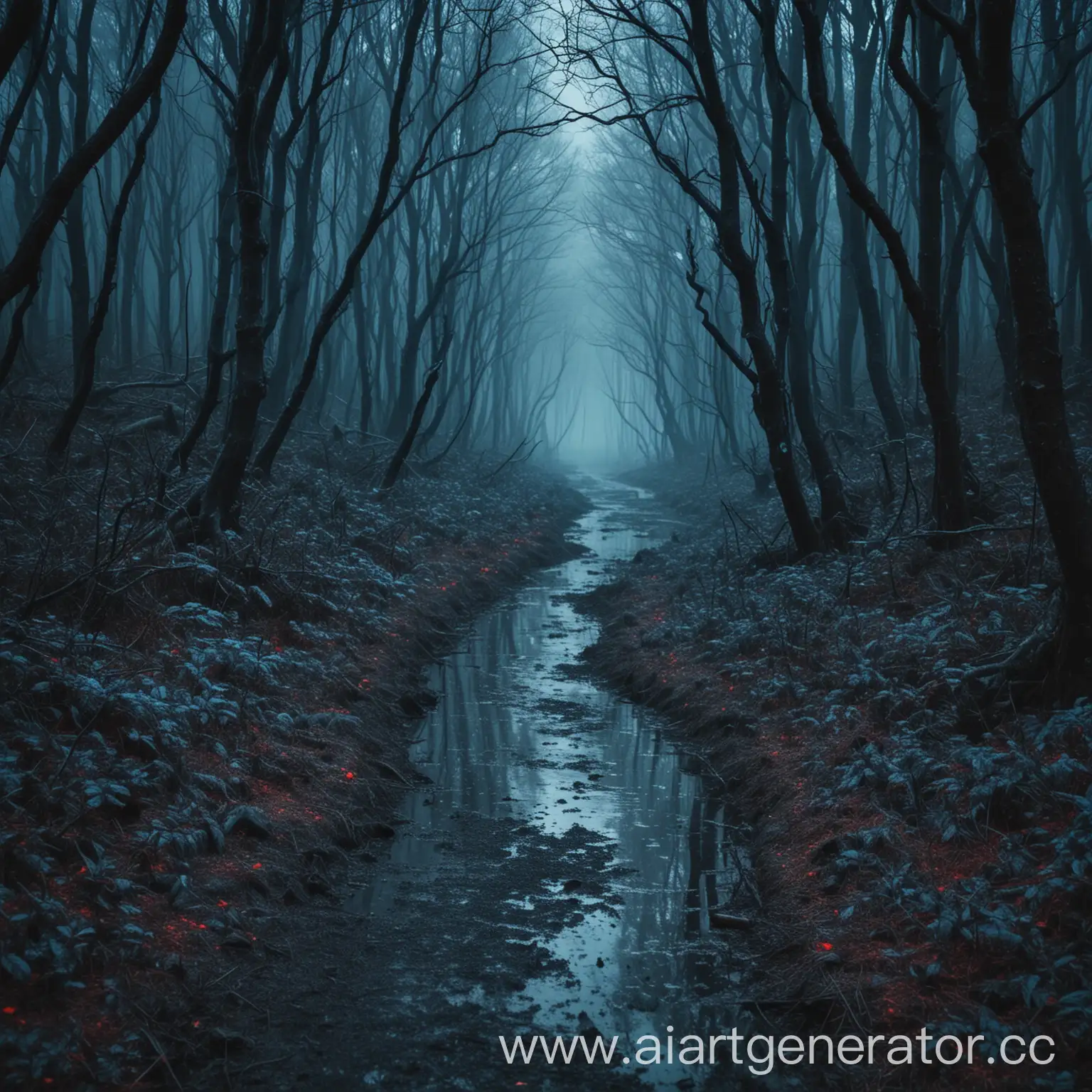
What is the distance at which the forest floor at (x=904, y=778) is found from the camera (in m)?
3.56

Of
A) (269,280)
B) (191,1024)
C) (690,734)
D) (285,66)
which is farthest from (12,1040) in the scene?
(269,280)

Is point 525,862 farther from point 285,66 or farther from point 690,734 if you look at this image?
point 285,66

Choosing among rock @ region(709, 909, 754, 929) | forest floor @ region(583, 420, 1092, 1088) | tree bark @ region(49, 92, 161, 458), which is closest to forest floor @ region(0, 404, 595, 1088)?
tree bark @ region(49, 92, 161, 458)

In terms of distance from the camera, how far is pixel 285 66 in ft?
30.7

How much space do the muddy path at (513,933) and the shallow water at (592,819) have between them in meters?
0.01

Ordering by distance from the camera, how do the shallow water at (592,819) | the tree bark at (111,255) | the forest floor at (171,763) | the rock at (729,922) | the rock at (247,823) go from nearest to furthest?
the forest floor at (171,763)
the shallow water at (592,819)
the rock at (729,922)
the rock at (247,823)
the tree bark at (111,255)

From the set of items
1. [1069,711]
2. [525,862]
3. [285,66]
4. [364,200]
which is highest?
[364,200]

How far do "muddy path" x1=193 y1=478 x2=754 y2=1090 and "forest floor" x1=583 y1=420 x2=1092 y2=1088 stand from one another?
40 cm

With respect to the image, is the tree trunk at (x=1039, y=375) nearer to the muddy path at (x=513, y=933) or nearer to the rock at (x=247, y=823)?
the muddy path at (x=513, y=933)

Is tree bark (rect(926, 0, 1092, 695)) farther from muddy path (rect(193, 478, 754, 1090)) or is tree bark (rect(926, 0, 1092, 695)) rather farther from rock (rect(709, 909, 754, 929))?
muddy path (rect(193, 478, 754, 1090))

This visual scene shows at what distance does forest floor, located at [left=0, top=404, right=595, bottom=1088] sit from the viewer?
3.39m

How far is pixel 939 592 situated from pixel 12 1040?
23.3ft

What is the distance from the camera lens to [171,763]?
16.6ft

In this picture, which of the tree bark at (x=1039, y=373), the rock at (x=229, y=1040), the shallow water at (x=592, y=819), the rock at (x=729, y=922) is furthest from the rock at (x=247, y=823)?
the tree bark at (x=1039, y=373)
